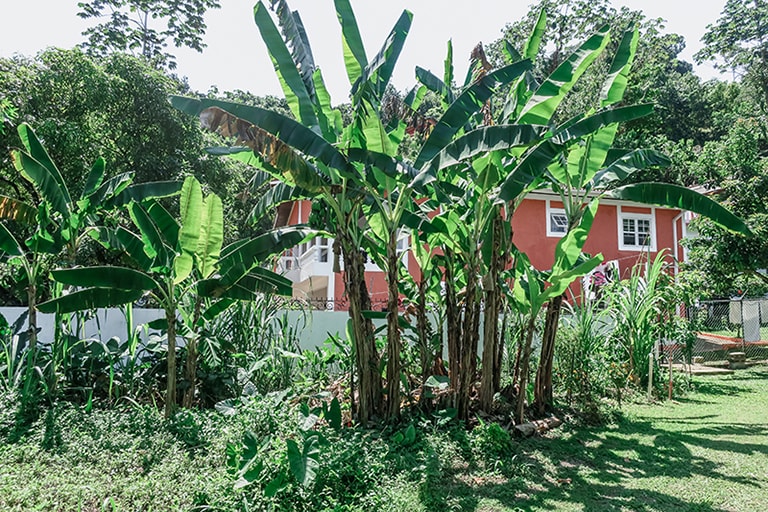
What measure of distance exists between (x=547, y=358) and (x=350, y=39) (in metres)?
4.66

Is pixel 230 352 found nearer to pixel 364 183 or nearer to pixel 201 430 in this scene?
pixel 201 430

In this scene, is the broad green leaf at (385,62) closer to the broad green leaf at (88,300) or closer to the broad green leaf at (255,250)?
the broad green leaf at (255,250)

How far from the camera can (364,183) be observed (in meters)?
5.19

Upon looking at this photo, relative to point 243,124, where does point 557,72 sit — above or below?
above

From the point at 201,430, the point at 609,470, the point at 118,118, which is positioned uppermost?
the point at 118,118

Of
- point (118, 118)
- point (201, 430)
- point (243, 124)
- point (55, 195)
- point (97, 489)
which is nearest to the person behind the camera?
point (97, 489)

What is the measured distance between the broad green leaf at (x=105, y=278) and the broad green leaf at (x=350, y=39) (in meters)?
3.15

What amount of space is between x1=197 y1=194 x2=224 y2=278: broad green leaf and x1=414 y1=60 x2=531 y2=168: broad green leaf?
221 centimetres

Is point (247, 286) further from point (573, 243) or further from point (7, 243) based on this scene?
point (573, 243)

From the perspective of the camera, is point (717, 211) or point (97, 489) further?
point (717, 211)

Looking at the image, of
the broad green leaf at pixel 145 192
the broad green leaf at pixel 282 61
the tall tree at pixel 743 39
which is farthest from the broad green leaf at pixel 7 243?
the tall tree at pixel 743 39

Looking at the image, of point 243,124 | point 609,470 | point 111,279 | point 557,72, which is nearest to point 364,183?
point 243,124

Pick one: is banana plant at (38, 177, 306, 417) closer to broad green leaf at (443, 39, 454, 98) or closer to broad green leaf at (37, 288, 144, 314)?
broad green leaf at (37, 288, 144, 314)

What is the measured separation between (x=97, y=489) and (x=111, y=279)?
7.12 feet
